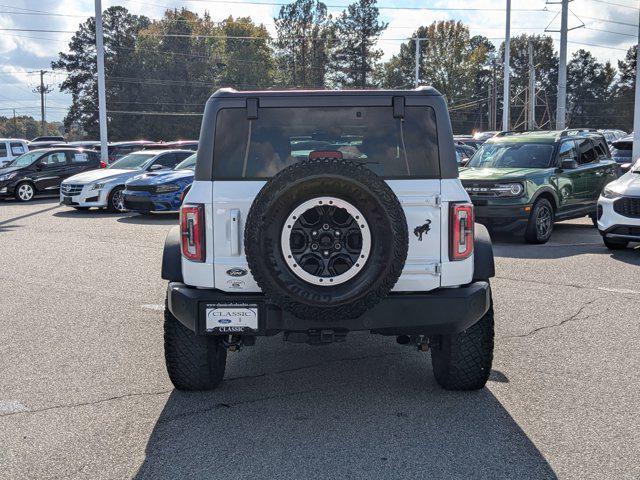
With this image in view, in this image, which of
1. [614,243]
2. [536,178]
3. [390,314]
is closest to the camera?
[390,314]

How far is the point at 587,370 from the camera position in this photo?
5332mm

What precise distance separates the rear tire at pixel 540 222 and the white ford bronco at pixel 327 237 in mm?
7345

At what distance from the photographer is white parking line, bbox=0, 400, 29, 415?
181 inches

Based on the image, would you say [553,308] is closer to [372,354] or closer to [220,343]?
[372,354]

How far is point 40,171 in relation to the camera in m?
22.0

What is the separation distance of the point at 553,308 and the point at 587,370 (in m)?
2.00

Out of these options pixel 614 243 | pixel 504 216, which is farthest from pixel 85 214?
pixel 614 243

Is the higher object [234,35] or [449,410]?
[234,35]

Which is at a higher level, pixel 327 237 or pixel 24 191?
pixel 327 237

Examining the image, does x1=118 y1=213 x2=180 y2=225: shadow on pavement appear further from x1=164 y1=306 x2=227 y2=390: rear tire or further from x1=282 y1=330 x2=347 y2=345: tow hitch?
x1=282 y1=330 x2=347 y2=345: tow hitch

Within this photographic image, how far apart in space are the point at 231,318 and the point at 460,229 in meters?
1.44

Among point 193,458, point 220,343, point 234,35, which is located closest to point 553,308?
point 220,343

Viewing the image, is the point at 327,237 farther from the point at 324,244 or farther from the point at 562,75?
the point at 562,75

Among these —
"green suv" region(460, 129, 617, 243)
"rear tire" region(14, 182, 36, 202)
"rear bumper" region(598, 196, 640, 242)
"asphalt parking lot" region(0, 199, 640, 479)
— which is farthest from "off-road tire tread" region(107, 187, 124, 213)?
"rear bumper" region(598, 196, 640, 242)
